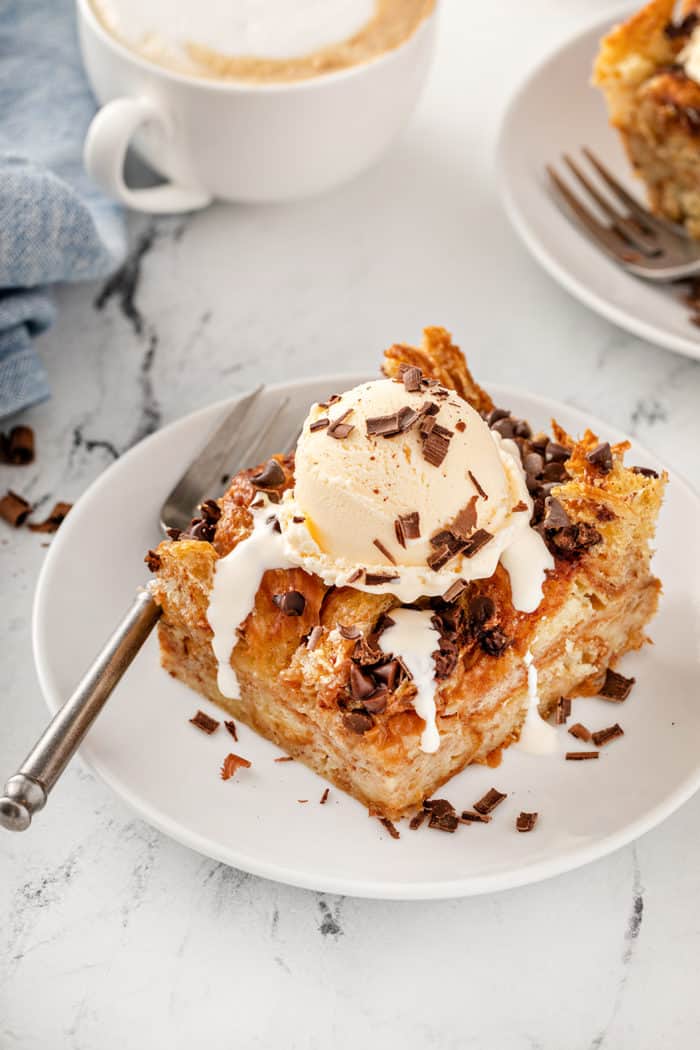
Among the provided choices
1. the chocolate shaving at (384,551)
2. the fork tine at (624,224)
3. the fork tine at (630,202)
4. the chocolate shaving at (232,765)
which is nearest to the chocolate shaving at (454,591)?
the chocolate shaving at (384,551)

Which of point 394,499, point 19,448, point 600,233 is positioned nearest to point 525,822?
point 394,499

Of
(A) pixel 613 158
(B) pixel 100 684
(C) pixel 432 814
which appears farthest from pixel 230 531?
(A) pixel 613 158

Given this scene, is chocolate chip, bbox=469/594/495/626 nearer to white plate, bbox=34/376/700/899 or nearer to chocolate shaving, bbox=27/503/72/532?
white plate, bbox=34/376/700/899

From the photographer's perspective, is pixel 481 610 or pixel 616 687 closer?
pixel 481 610

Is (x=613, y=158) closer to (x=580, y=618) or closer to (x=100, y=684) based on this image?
(x=580, y=618)

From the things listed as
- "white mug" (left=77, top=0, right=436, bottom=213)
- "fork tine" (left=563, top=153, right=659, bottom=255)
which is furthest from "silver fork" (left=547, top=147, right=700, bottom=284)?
"white mug" (left=77, top=0, right=436, bottom=213)

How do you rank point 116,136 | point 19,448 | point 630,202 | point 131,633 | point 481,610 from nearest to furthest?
point 481,610
point 131,633
point 19,448
point 116,136
point 630,202

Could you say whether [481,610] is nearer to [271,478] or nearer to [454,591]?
[454,591]
